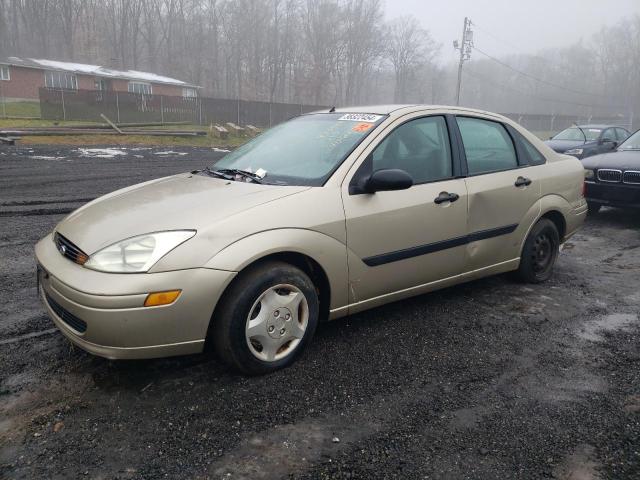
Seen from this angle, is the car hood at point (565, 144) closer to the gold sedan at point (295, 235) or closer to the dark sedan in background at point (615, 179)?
the dark sedan in background at point (615, 179)

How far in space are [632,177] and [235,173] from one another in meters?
6.42

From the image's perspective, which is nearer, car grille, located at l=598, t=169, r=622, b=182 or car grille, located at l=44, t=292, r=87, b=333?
car grille, located at l=44, t=292, r=87, b=333

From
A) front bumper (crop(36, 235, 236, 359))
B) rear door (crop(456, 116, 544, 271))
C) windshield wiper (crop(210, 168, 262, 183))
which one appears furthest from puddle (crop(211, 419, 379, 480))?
rear door (crop(456, 116, 544, 271))

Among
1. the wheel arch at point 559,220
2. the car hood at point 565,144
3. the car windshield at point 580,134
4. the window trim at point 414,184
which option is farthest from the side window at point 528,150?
the car windshield at point 580,134

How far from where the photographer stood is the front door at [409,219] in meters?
3.32

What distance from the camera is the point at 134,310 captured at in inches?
101

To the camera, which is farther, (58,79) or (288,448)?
(58,79)

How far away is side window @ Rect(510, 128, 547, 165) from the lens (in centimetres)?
457

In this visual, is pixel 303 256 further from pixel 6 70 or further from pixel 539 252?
pixel 6 70

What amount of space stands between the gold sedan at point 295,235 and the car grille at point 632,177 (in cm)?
368

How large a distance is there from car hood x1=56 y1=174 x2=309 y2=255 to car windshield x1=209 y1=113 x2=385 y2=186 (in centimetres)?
22

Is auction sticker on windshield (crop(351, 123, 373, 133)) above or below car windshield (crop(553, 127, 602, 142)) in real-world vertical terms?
below

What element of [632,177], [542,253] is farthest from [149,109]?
[542,253]

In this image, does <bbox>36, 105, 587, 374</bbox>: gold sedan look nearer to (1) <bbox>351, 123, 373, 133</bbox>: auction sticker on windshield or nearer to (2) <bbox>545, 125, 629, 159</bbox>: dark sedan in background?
(1) <bbox>351, 123, 373, 133</bbox>: auction sticker on windshield
